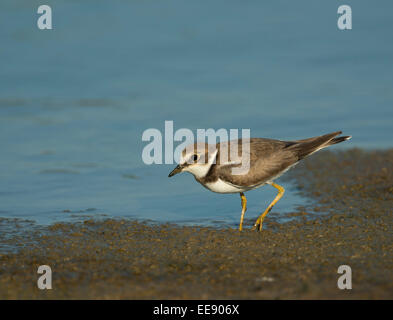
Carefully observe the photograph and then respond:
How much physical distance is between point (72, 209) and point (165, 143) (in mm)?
3024

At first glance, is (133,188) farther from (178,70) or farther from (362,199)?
(178,70)

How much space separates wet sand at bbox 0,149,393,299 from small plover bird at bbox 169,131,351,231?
2.00ft

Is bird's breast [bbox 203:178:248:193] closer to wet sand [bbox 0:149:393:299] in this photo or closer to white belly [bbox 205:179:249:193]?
white belly [bbox 205:179:249:193]

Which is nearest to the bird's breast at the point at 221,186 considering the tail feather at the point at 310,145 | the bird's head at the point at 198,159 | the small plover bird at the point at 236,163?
the small plover bird at the point at 236,163

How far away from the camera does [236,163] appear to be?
827 centimetres

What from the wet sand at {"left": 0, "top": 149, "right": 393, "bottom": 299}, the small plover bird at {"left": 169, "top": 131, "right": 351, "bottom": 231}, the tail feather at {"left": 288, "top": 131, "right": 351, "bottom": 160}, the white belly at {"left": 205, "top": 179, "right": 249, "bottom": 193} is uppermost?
the tail feather at {"left": 288, "top": 131, "right": 351, "bottom": 160}

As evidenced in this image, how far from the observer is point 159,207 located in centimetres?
948

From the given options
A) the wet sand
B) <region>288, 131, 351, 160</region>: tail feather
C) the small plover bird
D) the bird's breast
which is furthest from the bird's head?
<region>288, 131, 351, 160</region>: tail feather

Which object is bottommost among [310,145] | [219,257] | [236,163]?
[219,257]

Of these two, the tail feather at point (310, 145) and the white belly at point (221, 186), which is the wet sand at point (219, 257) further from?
the tail feather at point (310, 145)

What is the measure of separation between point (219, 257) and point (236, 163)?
5.61 ft

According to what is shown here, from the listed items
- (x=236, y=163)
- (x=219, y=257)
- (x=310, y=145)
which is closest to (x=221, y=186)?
(x=236, y=163)

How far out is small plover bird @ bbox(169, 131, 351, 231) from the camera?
820 cm

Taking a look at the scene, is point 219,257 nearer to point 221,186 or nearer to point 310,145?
point 221,186
